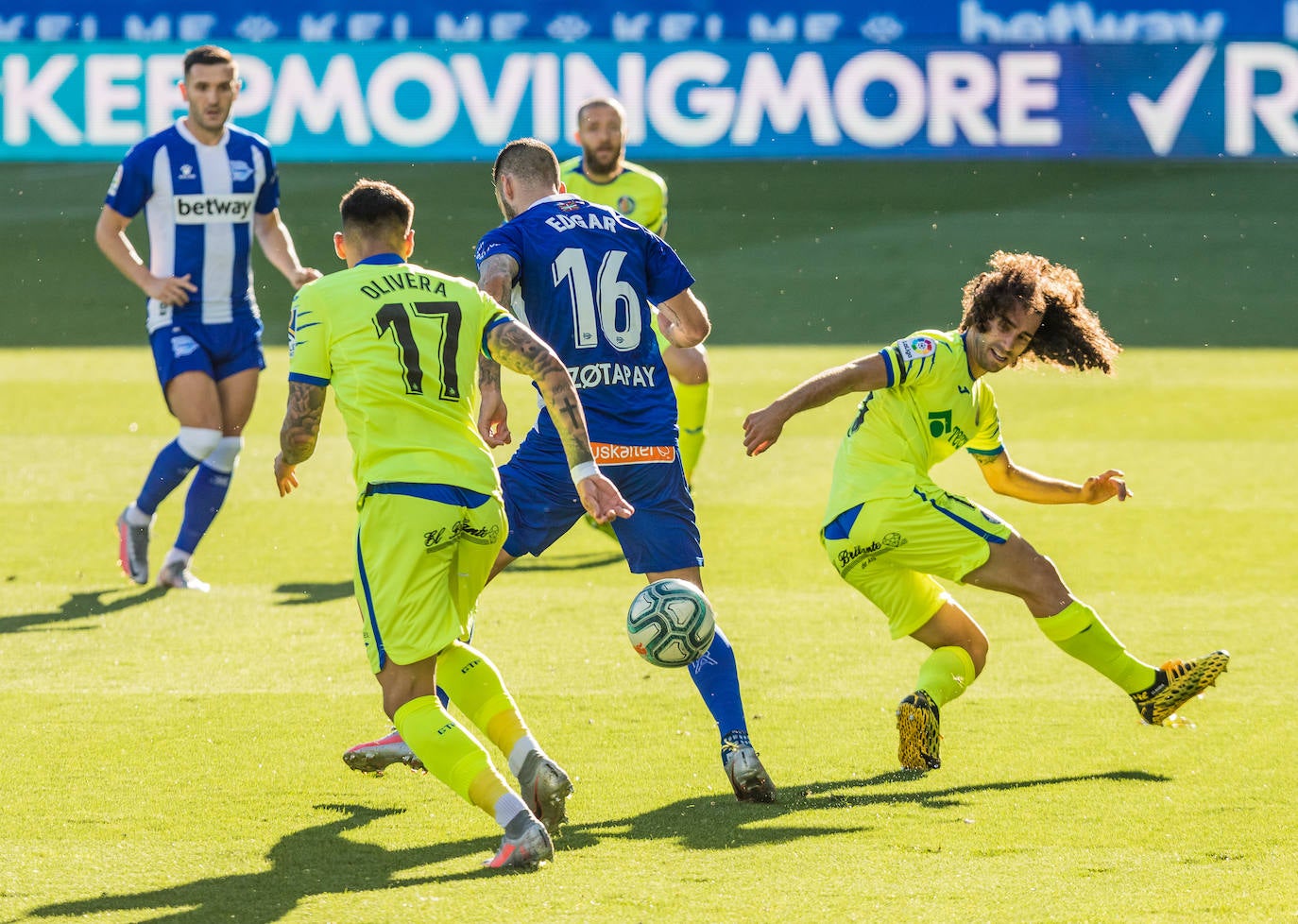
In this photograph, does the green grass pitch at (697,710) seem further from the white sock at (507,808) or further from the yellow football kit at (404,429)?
the yellow football kit at (404,429)

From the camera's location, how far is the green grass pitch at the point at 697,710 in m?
4.11

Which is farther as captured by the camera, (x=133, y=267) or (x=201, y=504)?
(x=201, y=504)

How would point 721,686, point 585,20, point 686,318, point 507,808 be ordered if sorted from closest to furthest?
point 507,808
point 721,686
point 686,318
point 585,20

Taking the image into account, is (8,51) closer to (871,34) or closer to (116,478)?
(871,34)

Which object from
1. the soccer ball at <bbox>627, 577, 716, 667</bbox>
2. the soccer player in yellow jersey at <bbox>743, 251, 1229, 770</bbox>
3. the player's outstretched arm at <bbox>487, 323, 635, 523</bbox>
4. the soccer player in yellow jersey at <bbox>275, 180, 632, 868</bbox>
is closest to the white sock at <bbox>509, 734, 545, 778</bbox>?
the soccer player in yellow jersey at <bbox>275, 180, 632, 868</bbox>

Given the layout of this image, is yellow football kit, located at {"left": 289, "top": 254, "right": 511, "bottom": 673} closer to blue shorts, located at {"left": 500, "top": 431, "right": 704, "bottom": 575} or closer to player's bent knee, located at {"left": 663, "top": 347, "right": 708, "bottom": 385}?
blue shorts, located at {"left": 500, "top": 431, "right": 704, "bottom": 575}

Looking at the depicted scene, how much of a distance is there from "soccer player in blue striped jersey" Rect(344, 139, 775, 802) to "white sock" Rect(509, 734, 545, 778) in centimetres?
74

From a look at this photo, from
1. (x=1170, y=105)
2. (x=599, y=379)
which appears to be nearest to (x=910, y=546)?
(x=599, y=379)

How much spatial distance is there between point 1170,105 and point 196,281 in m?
17.4

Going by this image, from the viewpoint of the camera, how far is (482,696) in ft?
14.6

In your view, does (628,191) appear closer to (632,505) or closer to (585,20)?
(632,505)

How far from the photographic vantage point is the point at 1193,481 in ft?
35.4

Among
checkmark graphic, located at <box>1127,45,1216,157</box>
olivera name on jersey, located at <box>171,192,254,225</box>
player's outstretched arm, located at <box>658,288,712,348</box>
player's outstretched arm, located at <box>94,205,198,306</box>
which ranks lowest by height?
player's outstretched arm, located at <box>658,288,712,348</box>

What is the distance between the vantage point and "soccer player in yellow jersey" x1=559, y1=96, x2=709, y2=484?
30.1 feet
